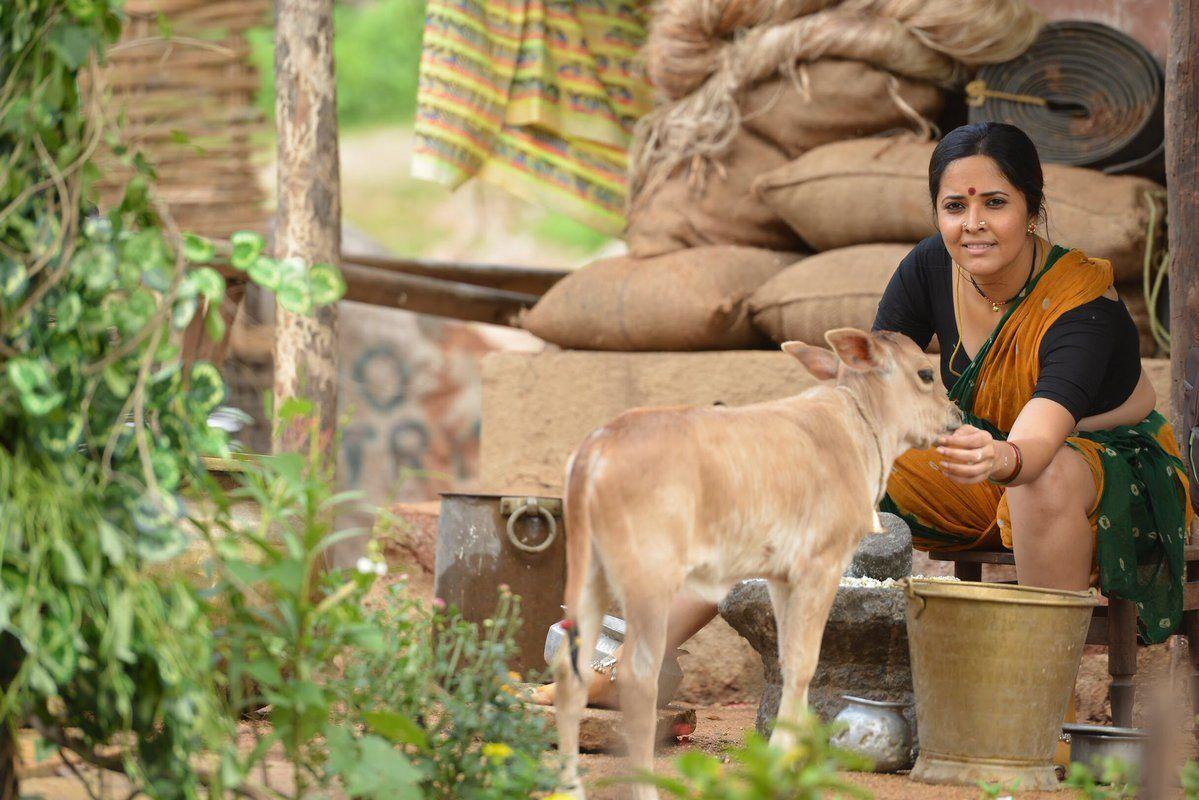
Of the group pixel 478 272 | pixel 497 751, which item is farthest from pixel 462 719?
pixel 478 272

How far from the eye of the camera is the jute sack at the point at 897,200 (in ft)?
16.1

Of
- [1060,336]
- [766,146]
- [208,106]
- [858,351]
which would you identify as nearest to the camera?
[858,351]

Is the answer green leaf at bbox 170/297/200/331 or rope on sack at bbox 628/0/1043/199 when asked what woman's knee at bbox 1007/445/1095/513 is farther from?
rope on sack at bbox 628/0/1043/199

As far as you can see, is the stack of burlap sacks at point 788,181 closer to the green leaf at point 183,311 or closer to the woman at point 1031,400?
the woman at point 1031,400

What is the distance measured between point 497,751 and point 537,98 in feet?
15.2

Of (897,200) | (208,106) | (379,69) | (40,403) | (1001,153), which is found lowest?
(40,403)

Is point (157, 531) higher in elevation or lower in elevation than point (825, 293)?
lower

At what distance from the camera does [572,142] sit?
6.74m

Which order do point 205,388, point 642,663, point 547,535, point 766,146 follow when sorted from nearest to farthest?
1. point 205,388
2. point 642,663
3. point 547,535
4. point 766,146

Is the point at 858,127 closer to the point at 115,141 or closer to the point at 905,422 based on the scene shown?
the point at 905,422

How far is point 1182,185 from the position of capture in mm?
4578

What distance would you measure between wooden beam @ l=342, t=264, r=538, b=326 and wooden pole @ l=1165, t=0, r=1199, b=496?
133 inches

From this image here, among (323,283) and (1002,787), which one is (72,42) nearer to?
(323,283)

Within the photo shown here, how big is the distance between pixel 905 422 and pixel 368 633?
1.35 metres
